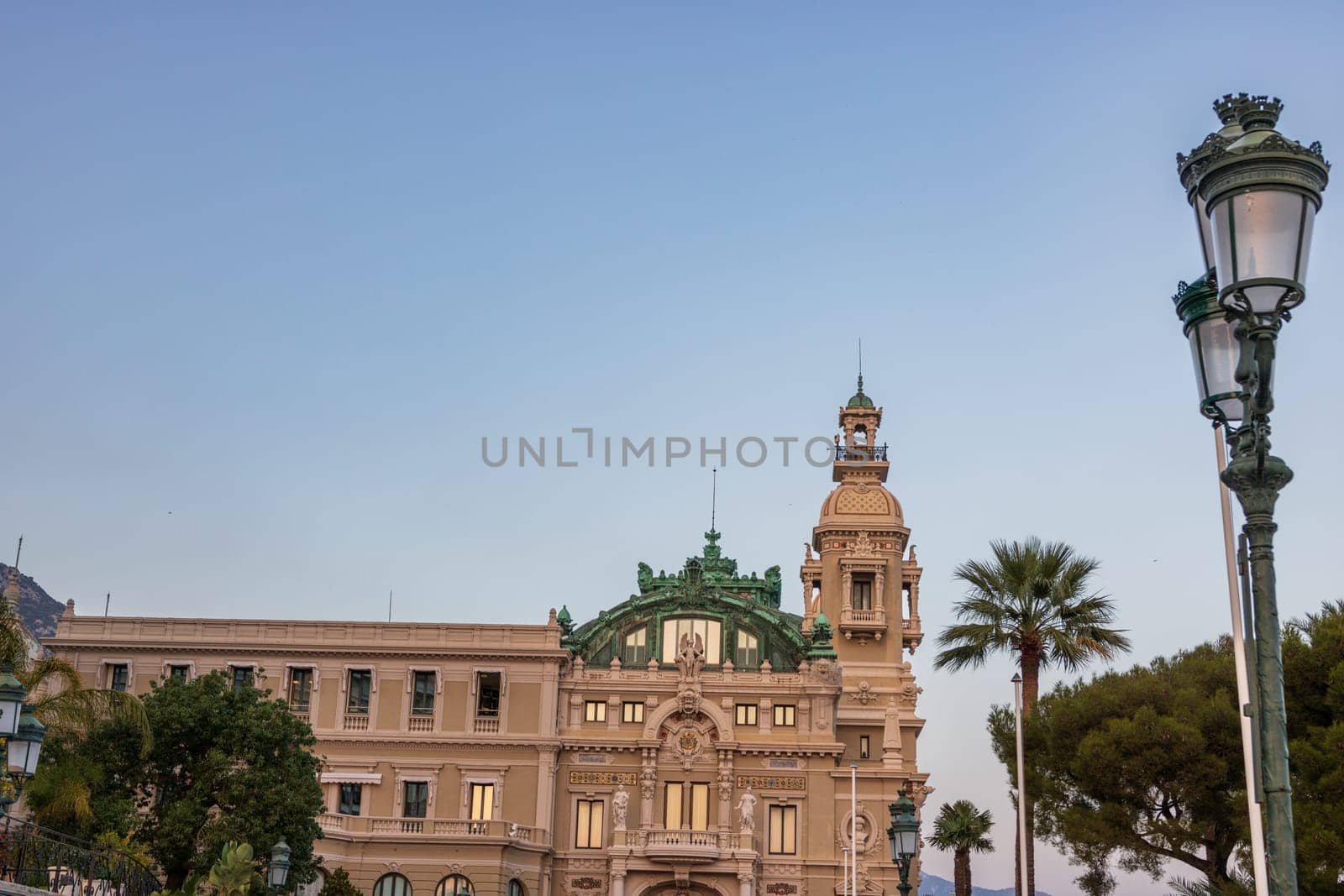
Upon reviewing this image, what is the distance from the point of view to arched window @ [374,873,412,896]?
201 feet

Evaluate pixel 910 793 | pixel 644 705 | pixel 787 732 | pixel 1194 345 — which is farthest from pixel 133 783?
pixel 1194 345

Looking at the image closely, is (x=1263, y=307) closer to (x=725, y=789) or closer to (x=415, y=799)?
(x=725, y=789)

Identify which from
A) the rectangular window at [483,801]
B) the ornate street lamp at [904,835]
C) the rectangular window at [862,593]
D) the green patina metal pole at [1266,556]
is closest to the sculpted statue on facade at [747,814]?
the rectangular window at [483,801]

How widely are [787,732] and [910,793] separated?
6563 millimetres

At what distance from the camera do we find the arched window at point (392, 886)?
61250mm

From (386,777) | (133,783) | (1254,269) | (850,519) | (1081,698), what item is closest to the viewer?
(1254,269)

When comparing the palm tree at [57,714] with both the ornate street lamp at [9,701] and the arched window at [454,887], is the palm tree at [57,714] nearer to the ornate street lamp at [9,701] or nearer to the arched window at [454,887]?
the ornate street lamp at [9,701]

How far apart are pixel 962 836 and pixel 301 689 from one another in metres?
30.2

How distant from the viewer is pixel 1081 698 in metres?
46.6

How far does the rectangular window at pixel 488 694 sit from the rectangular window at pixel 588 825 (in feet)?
18.5

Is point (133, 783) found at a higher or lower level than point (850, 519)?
lower

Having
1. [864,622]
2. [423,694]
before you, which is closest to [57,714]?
[423,694]

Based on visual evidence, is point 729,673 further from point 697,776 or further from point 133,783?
point 133,783

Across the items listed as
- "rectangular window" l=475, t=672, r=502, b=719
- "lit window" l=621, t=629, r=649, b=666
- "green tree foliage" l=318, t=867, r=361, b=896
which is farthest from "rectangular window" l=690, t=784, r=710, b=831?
"green tree foliage" l=318, t=867, r=361, b=896
